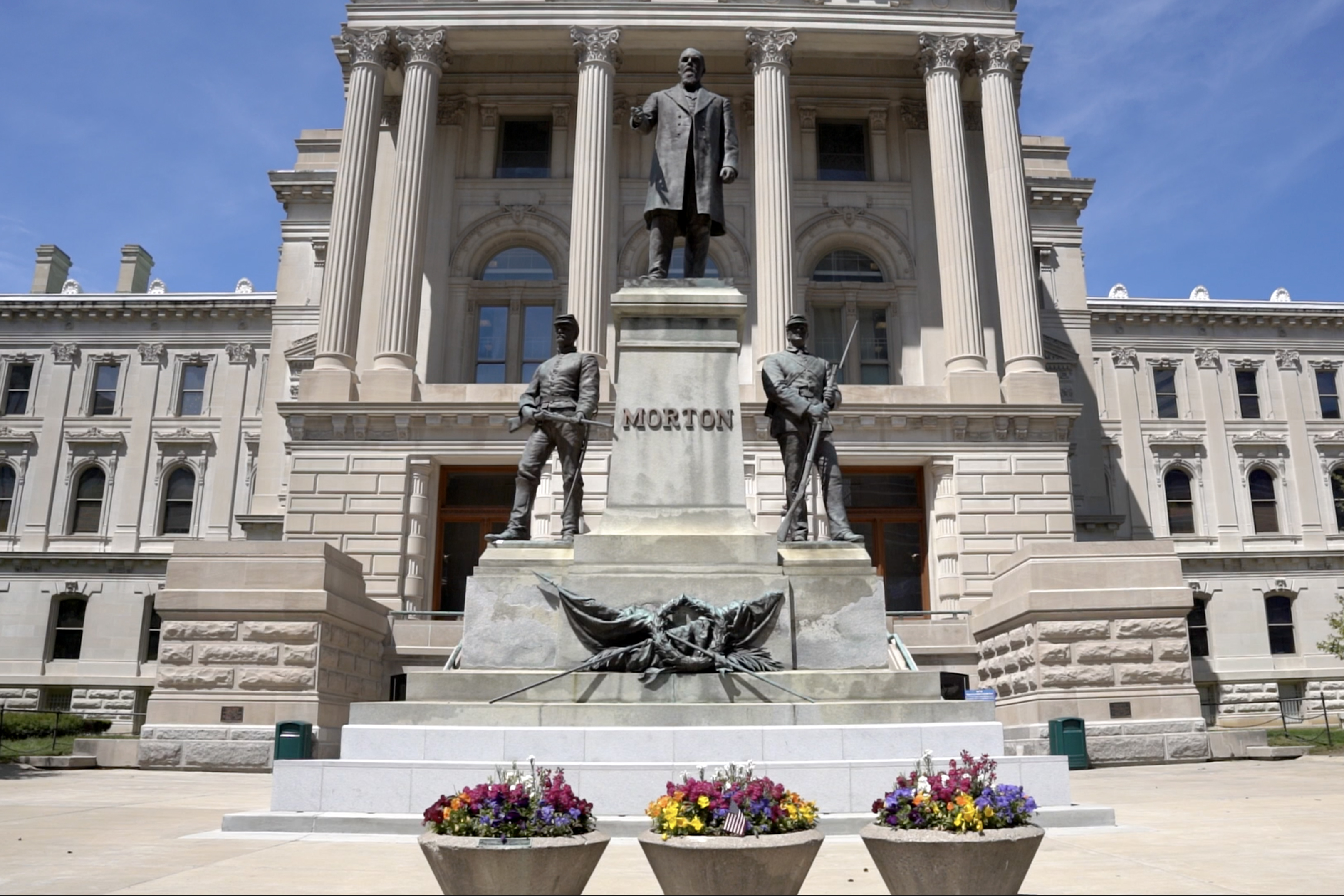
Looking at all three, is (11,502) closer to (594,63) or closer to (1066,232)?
(594,63)

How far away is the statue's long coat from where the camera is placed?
44.2ft

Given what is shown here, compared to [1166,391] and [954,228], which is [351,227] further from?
[1166,391]

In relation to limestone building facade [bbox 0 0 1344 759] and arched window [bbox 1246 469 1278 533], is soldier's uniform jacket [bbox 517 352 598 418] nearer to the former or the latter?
limestone building facade [bbox 0 0 1344 759]

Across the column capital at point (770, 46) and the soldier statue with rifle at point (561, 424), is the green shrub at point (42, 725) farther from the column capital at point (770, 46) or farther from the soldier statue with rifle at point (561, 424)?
the column capital at point (770, 46)

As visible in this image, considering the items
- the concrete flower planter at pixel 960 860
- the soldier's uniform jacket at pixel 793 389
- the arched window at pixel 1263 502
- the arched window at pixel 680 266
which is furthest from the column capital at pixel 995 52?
the concrete flower planter at pixel 960 860

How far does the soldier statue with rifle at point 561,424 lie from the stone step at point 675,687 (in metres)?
2.09

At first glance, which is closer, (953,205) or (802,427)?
(802,427)

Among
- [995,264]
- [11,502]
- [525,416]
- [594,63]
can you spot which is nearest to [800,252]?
[995,264]

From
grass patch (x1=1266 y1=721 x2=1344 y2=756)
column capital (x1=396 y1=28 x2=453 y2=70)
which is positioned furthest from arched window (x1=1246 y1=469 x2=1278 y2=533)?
column capital (x1=396 y1=28 x2=453 y2=70)

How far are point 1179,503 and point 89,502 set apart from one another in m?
51.5

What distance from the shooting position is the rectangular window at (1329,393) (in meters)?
54.5

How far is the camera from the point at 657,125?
45.1ft

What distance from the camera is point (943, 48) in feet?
120

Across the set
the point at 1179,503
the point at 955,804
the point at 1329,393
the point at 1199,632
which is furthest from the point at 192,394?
the point at 1329,393
